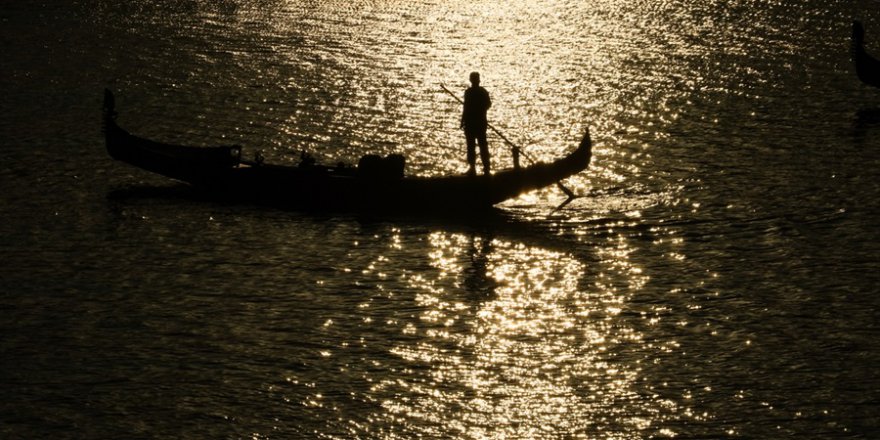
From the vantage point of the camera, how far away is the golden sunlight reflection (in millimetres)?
13844

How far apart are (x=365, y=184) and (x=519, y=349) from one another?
21.5 feet

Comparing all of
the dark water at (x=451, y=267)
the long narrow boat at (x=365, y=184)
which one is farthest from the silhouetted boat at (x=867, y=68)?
the long narrow boat at (x=365, y=184)

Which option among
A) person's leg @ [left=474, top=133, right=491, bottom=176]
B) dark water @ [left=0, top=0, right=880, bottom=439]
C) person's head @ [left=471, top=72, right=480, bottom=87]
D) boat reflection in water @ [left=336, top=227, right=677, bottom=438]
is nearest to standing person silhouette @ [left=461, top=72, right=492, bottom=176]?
person's leg @ [left=474, top=133, right=491, bottom=176]

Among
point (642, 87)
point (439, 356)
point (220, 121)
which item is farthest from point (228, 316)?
point (642, 87)

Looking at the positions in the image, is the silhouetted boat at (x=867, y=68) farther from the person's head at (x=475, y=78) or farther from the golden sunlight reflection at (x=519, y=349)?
the golden sunlight reflection at (x=519, y=349)

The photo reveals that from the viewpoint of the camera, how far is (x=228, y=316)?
56.0 ft

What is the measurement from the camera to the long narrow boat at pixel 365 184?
21.7m

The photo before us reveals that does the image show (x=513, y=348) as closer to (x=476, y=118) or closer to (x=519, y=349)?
(x=519, y=349)

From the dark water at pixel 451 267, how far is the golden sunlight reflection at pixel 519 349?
1.7 inches

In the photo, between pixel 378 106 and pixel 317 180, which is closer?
pixel 317 180

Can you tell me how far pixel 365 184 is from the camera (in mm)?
21781

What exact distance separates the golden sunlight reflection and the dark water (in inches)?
1.7

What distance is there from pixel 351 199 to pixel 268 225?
1321mm

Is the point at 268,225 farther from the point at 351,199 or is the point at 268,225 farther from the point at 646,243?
the point at 646,243
